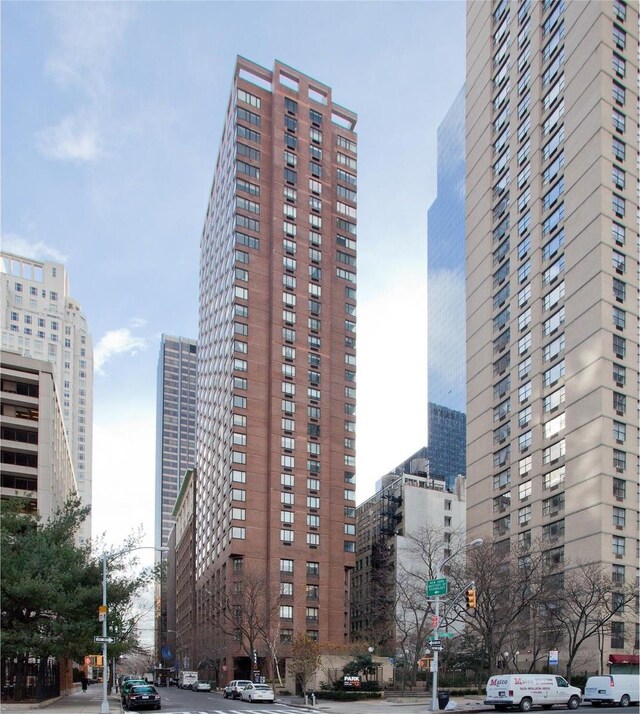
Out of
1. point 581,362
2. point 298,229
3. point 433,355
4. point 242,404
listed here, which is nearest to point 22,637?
point 581,362

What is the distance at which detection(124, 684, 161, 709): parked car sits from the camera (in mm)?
44844

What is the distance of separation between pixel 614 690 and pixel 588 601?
16.6 metres

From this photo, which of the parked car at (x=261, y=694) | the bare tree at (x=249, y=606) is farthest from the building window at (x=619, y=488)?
the bare tree at (x=249, y=606)

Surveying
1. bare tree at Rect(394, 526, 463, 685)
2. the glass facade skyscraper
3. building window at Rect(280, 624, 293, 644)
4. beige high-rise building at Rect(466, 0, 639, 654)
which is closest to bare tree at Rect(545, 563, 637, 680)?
beige high-rise building at Rect(466, 0, 639, 654)

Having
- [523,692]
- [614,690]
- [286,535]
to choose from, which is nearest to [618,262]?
[614,690]

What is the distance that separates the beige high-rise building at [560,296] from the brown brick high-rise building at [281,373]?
2535 cm

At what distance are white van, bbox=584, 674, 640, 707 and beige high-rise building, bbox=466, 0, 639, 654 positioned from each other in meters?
20.3

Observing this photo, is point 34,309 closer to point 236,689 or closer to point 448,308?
point 448,308

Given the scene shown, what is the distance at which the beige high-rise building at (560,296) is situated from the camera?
218 feet

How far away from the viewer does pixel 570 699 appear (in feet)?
135

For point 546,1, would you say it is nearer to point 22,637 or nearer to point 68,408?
point 22,637

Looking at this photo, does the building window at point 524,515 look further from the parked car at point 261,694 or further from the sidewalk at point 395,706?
the parked car at point 261,694

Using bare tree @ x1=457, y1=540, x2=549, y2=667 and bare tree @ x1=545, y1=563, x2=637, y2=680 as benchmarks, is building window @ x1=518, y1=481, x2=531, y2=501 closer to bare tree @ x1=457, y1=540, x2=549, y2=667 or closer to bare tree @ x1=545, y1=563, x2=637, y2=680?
bare tree @ x1=545, y1=563, x2=637, y2=680

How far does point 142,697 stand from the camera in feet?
147
